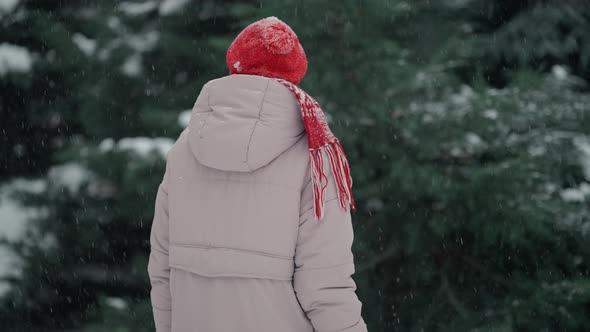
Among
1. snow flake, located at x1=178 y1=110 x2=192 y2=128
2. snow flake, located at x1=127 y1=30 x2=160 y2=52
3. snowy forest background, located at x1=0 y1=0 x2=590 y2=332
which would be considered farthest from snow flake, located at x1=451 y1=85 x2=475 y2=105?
snow flake, located at x1=127 y1=30 x2=160 y2=52

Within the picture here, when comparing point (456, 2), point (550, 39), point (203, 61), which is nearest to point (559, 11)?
point (550, 39)

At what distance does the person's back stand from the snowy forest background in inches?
87.4

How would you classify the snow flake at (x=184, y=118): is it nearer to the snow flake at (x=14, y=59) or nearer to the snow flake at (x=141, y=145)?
the snow flake at (x=141, y=145)

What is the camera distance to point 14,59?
4402 millimetres

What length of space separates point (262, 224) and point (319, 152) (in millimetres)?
251

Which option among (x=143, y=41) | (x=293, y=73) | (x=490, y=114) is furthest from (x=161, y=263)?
(x=143, y=41)

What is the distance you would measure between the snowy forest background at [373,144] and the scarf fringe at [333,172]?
2.14 meters

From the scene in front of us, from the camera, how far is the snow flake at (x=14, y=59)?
4385mm

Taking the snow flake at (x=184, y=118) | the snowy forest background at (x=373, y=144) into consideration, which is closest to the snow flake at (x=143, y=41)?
the snowy forest background at (x=373, y=144)

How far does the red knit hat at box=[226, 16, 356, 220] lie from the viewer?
158 cm

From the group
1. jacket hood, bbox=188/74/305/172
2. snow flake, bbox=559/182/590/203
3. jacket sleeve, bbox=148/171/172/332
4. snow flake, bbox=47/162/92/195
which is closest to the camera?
jacket hood, bbox=188/74/305/172

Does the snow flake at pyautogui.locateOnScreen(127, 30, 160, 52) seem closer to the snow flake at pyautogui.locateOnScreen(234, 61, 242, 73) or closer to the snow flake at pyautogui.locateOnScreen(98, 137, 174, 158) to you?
the snow flake at pyautogui.locateOnScreen(98, 137, 174, 158)

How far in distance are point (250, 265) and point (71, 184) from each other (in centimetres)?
303

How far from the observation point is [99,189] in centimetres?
421
